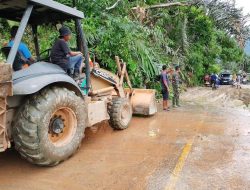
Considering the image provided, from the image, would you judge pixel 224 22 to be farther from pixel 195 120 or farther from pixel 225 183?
pixel 225 183

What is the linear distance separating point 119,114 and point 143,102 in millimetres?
1990

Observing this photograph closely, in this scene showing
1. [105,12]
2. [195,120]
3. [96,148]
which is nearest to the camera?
[96,148]

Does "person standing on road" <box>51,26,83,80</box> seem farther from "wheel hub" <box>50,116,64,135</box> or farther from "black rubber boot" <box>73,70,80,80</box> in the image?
"wheel hub" <box>50,116,64,135</box>

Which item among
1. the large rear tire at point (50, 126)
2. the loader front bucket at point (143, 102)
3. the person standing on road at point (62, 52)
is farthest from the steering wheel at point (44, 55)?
the loader front bucket at point (143, 102)

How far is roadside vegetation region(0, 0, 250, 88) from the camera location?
11.5m

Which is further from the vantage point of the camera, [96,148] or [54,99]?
[96,148]

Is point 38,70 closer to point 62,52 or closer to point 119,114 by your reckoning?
point 62,52

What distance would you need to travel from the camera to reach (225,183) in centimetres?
450

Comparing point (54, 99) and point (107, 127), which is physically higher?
point (54, 99)

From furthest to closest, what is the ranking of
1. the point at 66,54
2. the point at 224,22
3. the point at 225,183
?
the point at 224,22 < the point at 66,54 < the point at 225,183

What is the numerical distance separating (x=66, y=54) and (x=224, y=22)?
22475mm

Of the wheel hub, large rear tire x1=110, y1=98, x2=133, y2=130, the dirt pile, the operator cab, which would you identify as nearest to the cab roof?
the operator cab

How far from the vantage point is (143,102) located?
9227 millimetres

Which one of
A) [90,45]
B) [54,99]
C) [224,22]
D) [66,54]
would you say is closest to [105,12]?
[90,45]
